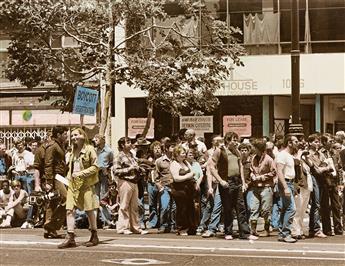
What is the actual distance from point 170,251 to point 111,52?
926 cm

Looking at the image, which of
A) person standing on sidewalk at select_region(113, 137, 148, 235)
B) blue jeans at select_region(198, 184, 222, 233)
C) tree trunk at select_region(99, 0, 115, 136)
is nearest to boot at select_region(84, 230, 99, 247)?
person standing on sidewalk at select_region(113, 137, 148, 235)

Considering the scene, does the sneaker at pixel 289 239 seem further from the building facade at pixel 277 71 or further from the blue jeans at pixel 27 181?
the building facade at pixel 277 71

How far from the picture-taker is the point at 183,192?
13.3 meters

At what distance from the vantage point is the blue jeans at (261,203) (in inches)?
521

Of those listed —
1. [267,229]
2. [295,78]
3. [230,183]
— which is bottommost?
[267,229]

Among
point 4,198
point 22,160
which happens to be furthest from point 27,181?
point 4,198

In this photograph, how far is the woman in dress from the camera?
13266mm

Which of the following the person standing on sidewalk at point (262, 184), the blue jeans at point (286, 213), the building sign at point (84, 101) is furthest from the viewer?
the building sign at point (84, 101)

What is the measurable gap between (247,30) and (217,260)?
57.4 ft

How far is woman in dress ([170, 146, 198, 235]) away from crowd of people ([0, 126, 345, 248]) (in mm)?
18

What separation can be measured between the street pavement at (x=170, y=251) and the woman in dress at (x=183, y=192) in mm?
370

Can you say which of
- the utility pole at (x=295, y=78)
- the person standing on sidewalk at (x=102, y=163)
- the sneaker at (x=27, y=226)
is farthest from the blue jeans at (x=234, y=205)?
the sneaker at (x=27, y=226)

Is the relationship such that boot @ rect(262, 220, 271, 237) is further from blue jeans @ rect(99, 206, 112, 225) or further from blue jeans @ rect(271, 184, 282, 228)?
blue jeans @ rect(99, 206, 112, 225)

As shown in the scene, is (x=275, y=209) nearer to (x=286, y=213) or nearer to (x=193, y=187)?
(x=286, y=213)
